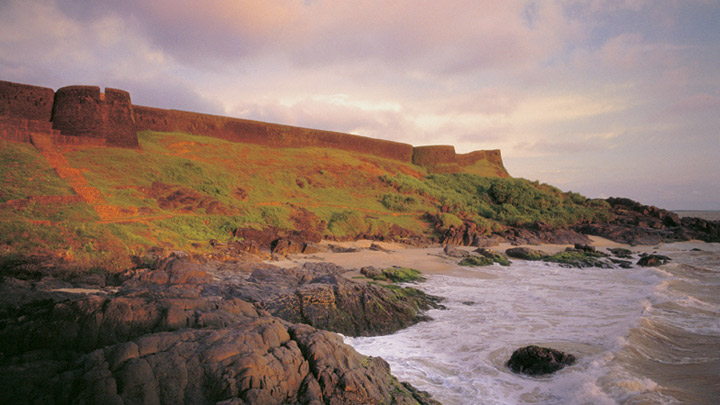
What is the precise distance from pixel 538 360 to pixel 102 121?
1908 centimetres

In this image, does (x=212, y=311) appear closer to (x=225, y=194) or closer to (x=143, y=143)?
(x=225, y=194)

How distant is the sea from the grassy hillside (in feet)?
24.4

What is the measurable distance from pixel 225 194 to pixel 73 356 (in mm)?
14034

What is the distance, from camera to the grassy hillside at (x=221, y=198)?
10.0 metres

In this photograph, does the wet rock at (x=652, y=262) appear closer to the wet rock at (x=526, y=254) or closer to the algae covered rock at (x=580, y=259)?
the algae covered rock at (x=580, y=259)

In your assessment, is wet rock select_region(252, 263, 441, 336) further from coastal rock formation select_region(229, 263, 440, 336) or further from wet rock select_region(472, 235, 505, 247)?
wet rock select_region(472, 235, 505, 247)

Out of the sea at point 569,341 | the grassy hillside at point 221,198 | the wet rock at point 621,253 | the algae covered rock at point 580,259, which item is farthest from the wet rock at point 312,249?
the wet rock at point 621,253

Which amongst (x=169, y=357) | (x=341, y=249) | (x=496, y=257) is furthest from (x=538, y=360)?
(x=496, y=257)

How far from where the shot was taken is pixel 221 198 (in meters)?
16.3

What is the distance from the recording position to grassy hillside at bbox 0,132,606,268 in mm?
10039

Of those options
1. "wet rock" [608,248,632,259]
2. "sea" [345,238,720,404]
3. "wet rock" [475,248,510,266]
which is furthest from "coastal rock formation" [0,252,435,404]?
"wet rock" [608,248,632,259]

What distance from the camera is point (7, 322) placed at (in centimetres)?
353

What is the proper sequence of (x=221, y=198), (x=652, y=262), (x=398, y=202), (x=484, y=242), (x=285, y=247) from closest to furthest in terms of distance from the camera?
(x=285, y=247) < (x=652, y=262) < (x=221, y=198) < (x=484, y=242) < (x=398, y=202)

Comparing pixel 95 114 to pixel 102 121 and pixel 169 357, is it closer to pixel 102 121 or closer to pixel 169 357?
pixel 102 121
